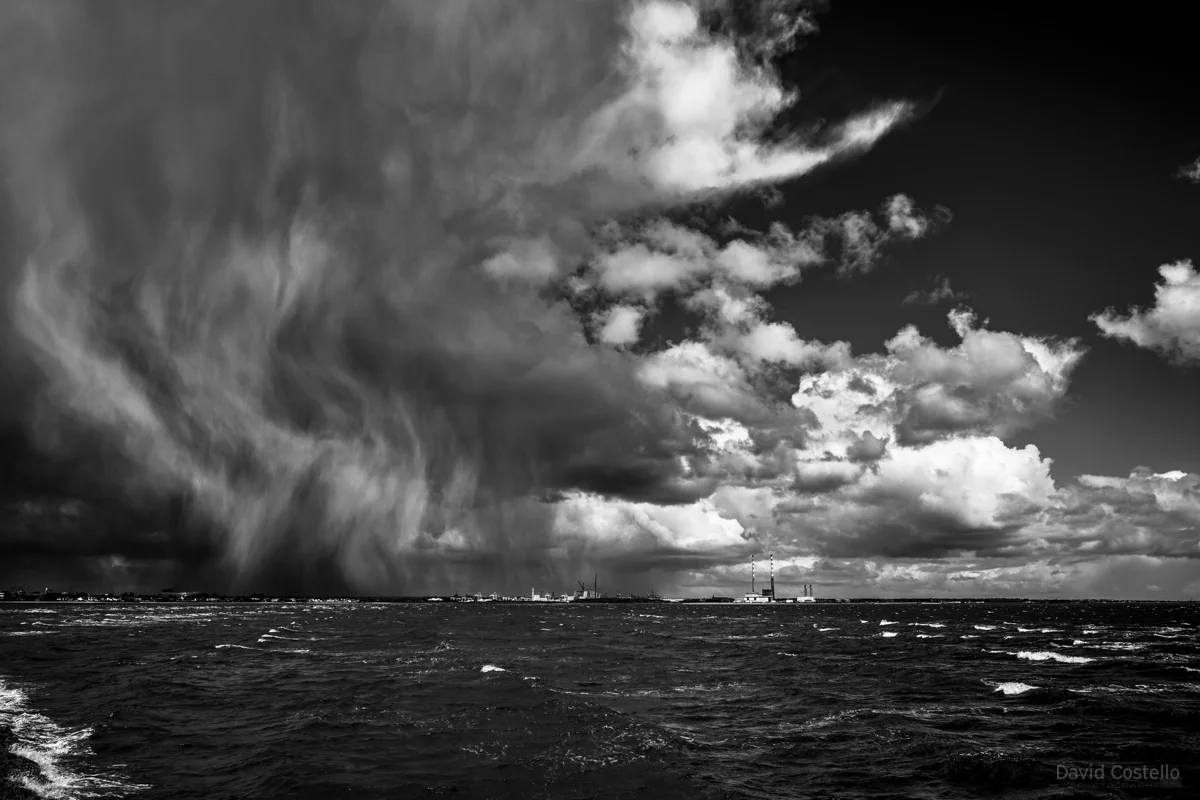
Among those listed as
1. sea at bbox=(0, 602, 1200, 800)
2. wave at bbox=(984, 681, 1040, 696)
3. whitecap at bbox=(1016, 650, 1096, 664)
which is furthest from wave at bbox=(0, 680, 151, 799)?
whitecap at bbox=(1016, 650, 1096, 664)

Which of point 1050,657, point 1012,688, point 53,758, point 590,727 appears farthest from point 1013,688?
point 53,758

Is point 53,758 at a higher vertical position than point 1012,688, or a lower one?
higher

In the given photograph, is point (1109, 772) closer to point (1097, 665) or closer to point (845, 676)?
point (845, 676)

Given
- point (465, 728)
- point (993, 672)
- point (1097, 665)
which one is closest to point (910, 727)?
point (465, 728)

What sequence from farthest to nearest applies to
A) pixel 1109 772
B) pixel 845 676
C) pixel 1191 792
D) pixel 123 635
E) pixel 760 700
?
1. pixel 123 635
2. pixel 845 676
3. pixel 760 700
4. pixel 1109 772
5. pixel 1191 792

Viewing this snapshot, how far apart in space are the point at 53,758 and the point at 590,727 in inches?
918

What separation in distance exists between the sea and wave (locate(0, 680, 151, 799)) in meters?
0.15

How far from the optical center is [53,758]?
2959 centimetres

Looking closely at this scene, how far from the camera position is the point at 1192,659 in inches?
2657

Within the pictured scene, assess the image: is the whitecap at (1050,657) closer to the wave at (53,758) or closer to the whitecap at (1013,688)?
the whitecap at (1013,688)

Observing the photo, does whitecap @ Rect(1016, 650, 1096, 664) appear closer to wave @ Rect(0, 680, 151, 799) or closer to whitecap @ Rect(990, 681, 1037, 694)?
whitecap @ Rect(990, 681, 1037, 694)

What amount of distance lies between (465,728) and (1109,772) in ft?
91.3

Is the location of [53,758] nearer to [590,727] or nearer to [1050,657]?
[590,727]

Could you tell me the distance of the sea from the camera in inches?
1038
